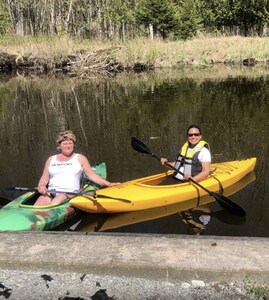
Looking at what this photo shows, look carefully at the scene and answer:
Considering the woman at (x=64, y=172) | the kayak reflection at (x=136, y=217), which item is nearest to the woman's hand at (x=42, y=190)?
the woman at (x=64, y=172)

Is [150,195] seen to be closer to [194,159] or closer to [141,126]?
[194,159]

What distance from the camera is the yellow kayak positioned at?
541cm

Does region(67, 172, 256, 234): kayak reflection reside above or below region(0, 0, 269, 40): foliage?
below

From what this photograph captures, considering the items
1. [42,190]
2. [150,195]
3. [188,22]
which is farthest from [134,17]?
[42,190]

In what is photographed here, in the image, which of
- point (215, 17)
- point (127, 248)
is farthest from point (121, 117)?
point (215, 17)

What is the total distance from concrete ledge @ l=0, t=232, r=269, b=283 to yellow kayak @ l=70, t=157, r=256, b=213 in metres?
1.74

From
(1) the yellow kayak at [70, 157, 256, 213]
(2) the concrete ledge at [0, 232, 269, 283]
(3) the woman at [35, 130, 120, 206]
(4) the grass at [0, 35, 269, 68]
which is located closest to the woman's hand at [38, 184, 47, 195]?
(3) the woman at [35, 130, 120, 206]

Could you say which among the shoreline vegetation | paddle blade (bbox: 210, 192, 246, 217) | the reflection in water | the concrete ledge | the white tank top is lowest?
the reflection in water

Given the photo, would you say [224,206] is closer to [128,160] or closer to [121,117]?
[128,160]

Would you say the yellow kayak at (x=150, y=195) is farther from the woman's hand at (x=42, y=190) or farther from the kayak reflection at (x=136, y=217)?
the woman's hand at (x=42, y=190)

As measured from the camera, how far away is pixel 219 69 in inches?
953

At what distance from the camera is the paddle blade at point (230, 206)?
5.52m

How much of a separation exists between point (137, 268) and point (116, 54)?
22.7 m

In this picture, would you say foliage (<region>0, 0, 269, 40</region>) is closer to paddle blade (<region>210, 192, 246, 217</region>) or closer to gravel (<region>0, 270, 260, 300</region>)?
paddle blade (<region>210, 192, 246, 217</region>)
